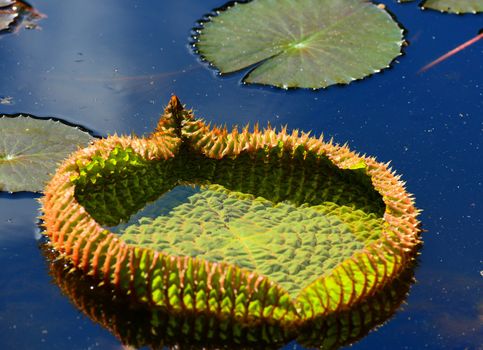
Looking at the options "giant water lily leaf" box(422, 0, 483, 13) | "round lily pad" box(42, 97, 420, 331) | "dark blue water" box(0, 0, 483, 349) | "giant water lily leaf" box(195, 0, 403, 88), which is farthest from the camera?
"giant water lily leaf" box(422, 0, 483, 13)

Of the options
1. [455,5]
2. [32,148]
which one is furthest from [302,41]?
[32,148]

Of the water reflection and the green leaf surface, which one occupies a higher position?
the green leaf surface

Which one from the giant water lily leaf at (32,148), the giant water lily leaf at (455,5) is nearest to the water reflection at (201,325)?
the giant water lily leaf at (32,148)

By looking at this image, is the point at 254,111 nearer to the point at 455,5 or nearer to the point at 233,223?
the point at 233,223

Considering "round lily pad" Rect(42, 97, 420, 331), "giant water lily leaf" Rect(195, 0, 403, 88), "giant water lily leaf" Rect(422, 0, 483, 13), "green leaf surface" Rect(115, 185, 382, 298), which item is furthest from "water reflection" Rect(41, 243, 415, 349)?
"giant water lily leaf" Rect(422, 0, 483, 13)

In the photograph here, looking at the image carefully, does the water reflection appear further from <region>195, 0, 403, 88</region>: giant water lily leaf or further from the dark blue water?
<region>195, 0, 403, 88</region>: giant water lily leaf

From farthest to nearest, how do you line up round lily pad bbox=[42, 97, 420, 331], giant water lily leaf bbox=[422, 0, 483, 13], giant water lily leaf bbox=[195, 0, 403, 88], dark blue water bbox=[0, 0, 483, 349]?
1. giant water lily leaf bbox=[422, 0, 483, 13]
2. giant water lily leaf bbox=[195, 0, 403, 88]
3. dark blue water bbox=[0, 0, 483, 349]
4. round lily pad bbox=[42, 97, 420, 331]
